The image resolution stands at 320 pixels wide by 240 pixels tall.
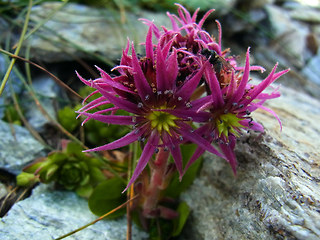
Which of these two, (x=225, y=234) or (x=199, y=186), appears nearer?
(x=225, y=234)

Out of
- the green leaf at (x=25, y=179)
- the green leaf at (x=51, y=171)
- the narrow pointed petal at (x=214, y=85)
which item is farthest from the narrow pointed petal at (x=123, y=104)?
the green leaf at (x=25, y=179)

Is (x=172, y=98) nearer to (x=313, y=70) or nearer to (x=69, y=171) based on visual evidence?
(x=69, y=171)

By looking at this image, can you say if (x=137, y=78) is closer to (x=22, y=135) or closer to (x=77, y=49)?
(x=22, y=135)

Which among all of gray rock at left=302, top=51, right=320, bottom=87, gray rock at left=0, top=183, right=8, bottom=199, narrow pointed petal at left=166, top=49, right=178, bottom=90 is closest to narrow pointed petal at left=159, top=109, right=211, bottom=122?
narrow pointed petal at left=166, top=49, right=178, bottom=90

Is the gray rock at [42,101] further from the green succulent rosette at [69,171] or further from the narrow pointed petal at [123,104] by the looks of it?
the narrow pointed petal at [123,104]

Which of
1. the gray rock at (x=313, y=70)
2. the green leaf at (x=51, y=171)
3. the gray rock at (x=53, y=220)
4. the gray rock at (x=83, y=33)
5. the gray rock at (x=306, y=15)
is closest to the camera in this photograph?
the gray rock at (x=53, y=220)

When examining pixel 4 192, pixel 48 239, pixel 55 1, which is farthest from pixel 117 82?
pixel 55 1
